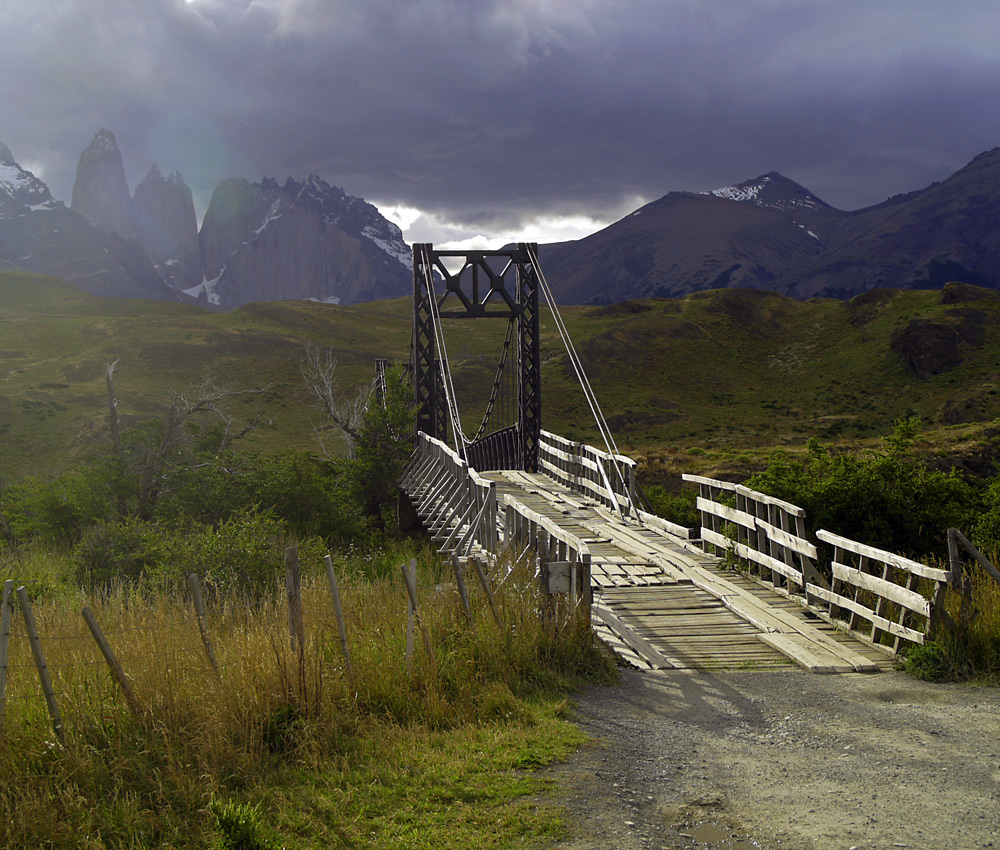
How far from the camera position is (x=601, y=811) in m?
→ 4.25

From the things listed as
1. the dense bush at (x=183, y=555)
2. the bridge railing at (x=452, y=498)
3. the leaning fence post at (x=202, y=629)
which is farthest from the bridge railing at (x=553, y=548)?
the dense bush at (x=183, y=555)

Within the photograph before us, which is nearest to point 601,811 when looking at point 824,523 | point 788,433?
point 824,523

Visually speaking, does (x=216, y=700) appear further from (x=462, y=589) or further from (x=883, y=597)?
(x=883, y=597)

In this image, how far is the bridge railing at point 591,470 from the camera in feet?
46.5

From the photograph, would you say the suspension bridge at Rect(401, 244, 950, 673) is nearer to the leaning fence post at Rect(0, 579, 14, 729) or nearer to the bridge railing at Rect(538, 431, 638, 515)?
the bridge railing at Rect(538, 431, 638, 515)

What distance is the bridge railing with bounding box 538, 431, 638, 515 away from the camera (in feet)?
46.5

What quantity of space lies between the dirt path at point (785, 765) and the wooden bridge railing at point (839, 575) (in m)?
0.66

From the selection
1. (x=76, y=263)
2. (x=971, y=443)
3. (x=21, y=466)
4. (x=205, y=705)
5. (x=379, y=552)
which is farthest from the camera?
(x=76, y=263)

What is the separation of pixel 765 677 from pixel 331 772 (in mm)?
3574

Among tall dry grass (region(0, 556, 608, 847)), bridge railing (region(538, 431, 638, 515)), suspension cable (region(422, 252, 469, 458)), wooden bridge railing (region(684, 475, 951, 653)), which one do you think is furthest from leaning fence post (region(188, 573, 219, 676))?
suspension cable (region(422, 252, 469, 458))

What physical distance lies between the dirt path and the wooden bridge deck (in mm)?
453

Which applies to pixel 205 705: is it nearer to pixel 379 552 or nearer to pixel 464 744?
pixel 464 744

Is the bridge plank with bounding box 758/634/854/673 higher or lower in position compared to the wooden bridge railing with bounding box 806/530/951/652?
lower

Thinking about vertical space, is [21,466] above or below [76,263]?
below
